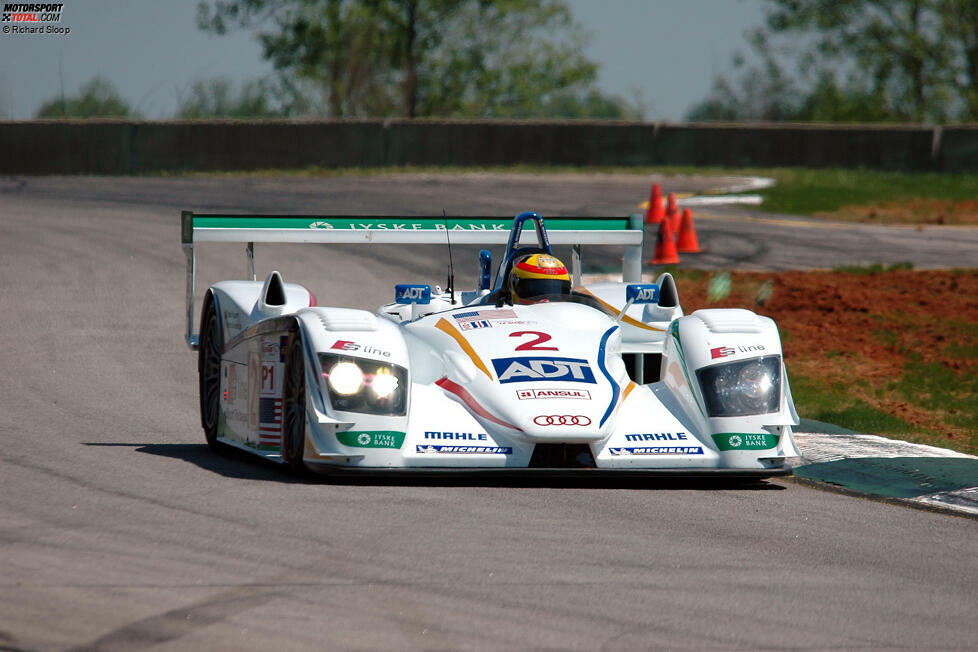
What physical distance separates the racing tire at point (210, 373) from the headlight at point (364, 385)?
190cm

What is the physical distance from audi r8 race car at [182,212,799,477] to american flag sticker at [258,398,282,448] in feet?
0.03

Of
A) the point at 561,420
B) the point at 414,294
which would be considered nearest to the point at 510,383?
the point at 561,420

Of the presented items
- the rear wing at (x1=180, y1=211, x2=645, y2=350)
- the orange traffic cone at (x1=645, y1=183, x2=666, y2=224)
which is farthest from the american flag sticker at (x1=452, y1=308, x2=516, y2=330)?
the orange traffic cone at (x1=645, y1=183, x2=666, y2=224)

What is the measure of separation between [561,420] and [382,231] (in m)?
3.11

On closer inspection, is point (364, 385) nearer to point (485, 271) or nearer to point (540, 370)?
point (540, 370)

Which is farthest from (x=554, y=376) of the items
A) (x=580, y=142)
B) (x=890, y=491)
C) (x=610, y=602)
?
(x=580, y=142)

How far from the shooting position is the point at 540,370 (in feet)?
26.3

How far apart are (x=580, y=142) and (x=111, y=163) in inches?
440

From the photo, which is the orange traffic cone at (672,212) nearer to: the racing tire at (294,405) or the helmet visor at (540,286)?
the helmet visor at (540,286)

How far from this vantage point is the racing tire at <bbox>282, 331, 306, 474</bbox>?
7.89 meters

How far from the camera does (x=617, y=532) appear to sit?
6699 mm

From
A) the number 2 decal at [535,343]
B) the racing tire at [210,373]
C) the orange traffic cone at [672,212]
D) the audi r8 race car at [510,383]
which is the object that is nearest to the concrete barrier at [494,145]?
the orange traffic cone at [672,212]

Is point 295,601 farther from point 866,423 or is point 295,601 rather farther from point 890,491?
point 866,423

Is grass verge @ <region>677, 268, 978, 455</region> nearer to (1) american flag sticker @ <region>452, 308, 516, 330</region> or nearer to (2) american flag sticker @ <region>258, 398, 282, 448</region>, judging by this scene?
(1) american flag sticker @ <region>452, 308, 516, 330</region>
